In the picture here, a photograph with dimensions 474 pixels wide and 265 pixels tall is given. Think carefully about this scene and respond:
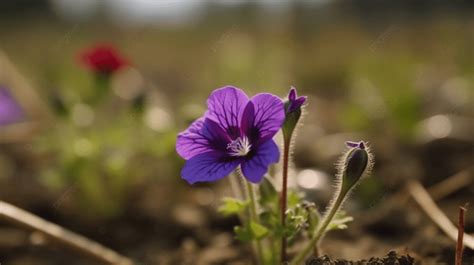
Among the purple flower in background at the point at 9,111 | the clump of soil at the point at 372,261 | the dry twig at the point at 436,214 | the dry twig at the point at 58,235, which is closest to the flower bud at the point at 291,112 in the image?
the clump of soil at the point at 372,261

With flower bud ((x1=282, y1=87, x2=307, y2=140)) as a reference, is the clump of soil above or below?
below

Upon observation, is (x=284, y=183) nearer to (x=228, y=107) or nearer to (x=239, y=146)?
(x=239, y=146)

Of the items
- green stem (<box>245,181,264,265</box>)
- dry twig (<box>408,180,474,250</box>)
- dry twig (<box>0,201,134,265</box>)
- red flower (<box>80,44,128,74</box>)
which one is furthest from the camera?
red flower (<box>80,44,128,74</box>)

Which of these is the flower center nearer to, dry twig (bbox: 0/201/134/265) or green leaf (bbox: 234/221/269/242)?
green leaf (bbox: 234/221/269/242)

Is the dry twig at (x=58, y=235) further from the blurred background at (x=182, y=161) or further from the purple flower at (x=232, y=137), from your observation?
the purple flower at (x=232, y=137)

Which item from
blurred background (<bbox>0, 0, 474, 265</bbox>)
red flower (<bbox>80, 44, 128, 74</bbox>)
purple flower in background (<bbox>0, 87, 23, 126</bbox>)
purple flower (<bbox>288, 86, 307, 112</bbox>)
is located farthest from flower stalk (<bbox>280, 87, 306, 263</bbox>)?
purple flower in background (<bbox>0, 87, 23, 126</bbox>)

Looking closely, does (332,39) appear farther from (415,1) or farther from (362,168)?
(362,168)
